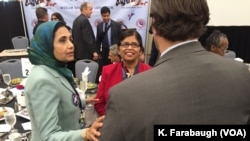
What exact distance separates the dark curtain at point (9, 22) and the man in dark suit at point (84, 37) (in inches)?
91.0

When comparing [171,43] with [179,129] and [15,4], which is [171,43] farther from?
[15,4]

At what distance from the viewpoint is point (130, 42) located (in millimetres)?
2680

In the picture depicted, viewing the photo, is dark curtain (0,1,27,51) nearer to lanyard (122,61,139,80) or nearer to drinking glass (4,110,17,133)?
lanyard (122,61,139,80)

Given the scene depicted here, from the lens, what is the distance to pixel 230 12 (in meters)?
6.12

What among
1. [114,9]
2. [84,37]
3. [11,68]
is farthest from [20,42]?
[11,68]

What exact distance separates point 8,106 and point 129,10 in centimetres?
401

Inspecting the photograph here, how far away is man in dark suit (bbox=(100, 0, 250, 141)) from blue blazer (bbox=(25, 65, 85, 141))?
0.52 m

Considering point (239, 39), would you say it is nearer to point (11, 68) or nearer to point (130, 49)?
point (130, 49)

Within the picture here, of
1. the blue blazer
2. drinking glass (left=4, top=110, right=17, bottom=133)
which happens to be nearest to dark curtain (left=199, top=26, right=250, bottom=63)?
drinking glass (left=4, top=110, right=17, bottom=133)

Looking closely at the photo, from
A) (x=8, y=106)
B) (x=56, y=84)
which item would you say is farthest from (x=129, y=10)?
(x=56, y=84)

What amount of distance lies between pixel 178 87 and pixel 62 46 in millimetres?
978

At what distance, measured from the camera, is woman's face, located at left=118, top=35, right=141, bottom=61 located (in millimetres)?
2652

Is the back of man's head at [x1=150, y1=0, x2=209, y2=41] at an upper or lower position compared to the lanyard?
upper

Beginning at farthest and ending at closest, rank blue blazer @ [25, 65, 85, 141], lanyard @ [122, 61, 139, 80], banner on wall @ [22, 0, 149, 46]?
banner on wall @ [22, 0, 149, 46]
lanyard @ [122, 61, 139, 80]
blue blazer @ [25, 65, 85, 141]
